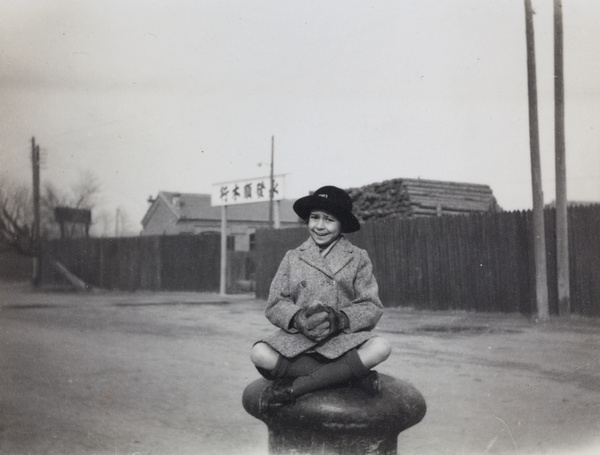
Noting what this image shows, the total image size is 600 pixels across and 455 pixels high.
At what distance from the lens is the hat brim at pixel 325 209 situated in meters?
3.44

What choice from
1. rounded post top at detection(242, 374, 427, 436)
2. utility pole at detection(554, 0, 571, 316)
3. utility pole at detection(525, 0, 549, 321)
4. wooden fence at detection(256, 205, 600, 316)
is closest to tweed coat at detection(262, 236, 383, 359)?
rounded post top at detection(242, 374, 427, 436)

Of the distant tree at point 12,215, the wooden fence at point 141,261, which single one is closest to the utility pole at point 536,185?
the distant tree at point 12,215

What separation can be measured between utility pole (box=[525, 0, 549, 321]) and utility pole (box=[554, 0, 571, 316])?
33 centimetres

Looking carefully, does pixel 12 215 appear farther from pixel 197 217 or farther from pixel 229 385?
pixel 197 217

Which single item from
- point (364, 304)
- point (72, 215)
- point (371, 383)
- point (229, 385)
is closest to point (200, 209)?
point (72, 215)

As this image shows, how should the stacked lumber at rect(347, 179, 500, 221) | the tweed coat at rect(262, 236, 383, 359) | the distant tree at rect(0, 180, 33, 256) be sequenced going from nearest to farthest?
the tweed coat at rect(262, 236, 383, 359)
the distant tree at rect(0, 180, 33, 256)
the stacked lumber at rect(347, 179, 500, 221)

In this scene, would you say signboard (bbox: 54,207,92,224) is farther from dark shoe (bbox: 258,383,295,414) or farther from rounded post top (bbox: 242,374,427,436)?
rounded post top (bbox: 242,374,427,436)

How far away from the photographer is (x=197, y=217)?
4991 centimetres

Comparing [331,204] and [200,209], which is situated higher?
[200,209]

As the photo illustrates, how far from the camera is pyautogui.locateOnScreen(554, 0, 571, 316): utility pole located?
12352mm

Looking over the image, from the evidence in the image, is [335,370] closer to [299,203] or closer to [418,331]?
[299,203]

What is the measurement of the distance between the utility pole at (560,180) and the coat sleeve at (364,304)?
10.2m

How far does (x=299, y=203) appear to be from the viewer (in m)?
3.52

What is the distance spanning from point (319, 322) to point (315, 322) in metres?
0.02
